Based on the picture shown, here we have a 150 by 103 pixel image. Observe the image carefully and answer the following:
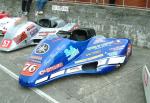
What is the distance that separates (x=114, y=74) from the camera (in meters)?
7.28

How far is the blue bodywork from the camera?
645 centimetres

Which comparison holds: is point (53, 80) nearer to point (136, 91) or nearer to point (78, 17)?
point (136, 91)

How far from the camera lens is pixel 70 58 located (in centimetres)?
702

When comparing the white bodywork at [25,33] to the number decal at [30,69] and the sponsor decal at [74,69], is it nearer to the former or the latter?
the number decal at [30,69]

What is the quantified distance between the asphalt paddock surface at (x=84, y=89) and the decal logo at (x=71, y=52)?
20.9 inches

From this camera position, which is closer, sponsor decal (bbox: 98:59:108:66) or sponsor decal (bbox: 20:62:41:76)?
sponsor decal (bbox: 20:62:41:76)

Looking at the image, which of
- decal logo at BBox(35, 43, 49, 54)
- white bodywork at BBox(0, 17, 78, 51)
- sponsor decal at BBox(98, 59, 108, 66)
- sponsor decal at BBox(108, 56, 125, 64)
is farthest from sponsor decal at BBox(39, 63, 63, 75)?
white bodywork at BBox(0, 17, 78, 51)

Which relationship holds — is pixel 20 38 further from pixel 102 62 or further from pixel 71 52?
pixel 102 62

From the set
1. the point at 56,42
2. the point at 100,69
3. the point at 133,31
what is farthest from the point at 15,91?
the point at 133,31

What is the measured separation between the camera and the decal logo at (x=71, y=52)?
6992 mm

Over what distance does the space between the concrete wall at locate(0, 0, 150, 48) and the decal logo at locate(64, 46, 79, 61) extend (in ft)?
9.80

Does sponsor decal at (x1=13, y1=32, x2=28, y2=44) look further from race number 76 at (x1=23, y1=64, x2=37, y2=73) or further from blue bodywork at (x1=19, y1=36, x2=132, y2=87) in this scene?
race number 76 at (x1=23, y1=64, x2=37, y2=73)

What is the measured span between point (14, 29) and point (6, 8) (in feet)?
17.4

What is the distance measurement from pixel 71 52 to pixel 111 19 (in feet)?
11.2
